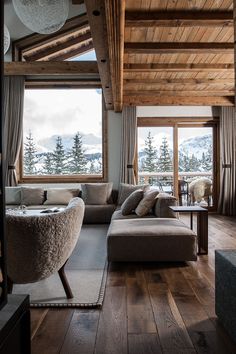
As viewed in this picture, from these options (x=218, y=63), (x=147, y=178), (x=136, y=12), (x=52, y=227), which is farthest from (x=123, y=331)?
(x=147, y=178)

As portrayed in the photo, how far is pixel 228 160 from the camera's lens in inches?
289

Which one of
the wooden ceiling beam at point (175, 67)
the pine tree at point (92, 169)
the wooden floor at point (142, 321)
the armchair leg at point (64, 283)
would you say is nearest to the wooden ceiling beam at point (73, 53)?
the pine tree at point (92, 169)

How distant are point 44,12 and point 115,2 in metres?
0.86

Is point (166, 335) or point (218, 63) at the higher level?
point (218, 63)

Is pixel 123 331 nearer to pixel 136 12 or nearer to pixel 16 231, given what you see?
pixel 16 231

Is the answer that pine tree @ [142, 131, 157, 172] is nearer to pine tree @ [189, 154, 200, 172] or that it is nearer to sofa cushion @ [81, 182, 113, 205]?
pine tree @ [189, 154, 200, 172]

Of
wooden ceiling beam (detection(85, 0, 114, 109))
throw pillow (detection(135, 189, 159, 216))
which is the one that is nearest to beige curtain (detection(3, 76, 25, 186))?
wooden ceiling beam (detection(85, 0, 114, 109))

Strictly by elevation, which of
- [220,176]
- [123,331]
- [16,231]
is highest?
[220,176]

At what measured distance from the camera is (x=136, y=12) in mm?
3201

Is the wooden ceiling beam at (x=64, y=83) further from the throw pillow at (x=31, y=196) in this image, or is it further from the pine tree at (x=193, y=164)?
the pine tree at (x=193, y=164)

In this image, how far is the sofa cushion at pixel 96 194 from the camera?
6.45 metres

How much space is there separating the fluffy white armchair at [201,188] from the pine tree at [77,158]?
9.07 ft

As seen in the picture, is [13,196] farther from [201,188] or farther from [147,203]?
[201,188]

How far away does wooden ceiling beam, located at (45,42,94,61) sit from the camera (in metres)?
7.60
